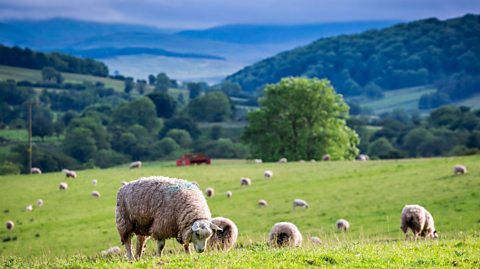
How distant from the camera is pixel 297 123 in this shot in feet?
272

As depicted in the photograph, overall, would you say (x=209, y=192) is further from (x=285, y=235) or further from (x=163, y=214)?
(x=163, y=214)

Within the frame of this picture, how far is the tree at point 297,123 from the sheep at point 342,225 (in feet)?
138

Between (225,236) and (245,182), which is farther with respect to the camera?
(245,182)

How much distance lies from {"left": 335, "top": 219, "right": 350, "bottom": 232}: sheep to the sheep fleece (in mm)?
20391

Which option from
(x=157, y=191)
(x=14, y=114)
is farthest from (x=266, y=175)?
(x=14, y=114)

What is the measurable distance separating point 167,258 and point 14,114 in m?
177

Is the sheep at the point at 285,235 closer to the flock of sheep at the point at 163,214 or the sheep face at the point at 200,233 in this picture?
the flock of sheep at the point at 163,214

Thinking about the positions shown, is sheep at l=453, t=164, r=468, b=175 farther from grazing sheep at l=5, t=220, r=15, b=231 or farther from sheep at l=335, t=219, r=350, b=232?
grazing sheep at l=5, t=220, r=15, b=231

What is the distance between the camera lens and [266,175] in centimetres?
5412

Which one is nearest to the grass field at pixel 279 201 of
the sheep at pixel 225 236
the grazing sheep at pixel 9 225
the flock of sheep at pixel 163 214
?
the grazing sheep at pixel 9 225

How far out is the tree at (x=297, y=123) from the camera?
80000 millimetres

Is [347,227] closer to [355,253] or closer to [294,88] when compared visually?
[355,253]

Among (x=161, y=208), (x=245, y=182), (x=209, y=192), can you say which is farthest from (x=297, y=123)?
(x=161, y=208)

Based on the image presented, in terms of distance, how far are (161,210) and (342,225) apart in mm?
21243
